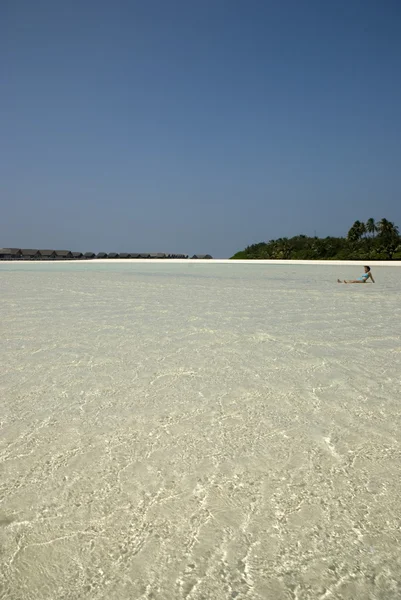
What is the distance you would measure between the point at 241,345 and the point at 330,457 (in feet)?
11.4

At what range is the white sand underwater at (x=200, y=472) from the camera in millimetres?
1903

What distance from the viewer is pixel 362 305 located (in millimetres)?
11359

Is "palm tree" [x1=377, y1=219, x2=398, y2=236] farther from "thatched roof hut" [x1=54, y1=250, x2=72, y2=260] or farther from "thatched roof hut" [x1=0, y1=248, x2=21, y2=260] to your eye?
"thatched roof hut" [x1=0, y1=248, x2=21, y2=260]

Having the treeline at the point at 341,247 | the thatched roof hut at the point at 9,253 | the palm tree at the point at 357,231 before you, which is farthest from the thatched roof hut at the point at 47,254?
the palm tree at the point at 357,231

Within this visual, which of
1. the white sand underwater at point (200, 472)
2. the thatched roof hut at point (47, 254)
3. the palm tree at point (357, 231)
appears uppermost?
the palm tree at point (357, 231)

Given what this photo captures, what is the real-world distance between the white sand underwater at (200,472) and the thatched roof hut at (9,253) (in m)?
83.0

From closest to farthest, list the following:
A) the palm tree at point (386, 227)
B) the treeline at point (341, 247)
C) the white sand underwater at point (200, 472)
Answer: the white sand underwater at point (200, 472)
the treeline at point (341, 247)
the palm tree at point (386, 227)

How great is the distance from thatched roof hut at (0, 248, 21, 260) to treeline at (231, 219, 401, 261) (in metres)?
41.1

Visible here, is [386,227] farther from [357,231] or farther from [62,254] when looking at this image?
[62,254]

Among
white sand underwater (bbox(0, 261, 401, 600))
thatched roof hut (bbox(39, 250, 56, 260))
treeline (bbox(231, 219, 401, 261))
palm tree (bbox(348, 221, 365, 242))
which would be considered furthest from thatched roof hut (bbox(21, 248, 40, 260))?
white sand underwater (bbox(0, 261, 401, 600))

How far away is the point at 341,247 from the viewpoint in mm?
70688

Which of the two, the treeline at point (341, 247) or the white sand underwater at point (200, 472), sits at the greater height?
the treeline at point (341, 247)

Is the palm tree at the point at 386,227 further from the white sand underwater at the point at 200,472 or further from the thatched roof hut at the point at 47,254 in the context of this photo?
the white sand underwater at the point at 200,472

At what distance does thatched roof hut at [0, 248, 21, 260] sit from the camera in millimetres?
82125
